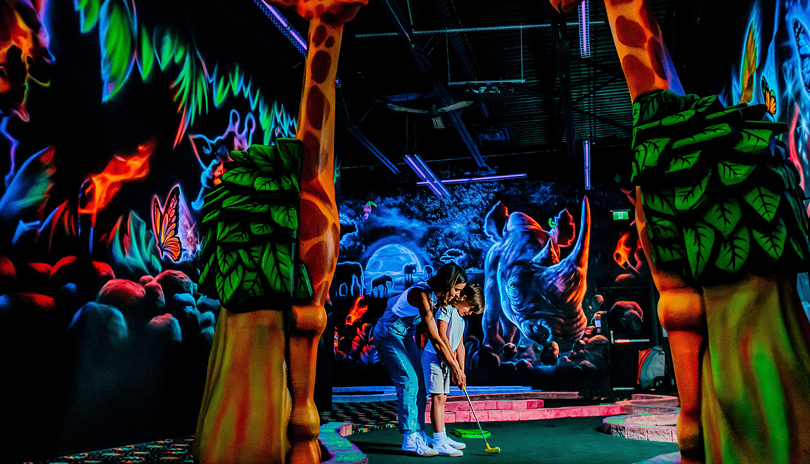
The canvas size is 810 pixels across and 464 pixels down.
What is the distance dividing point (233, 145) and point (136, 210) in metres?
1.43

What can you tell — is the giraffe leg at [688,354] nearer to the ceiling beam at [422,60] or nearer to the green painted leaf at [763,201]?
the green painted leaf at [763,201]

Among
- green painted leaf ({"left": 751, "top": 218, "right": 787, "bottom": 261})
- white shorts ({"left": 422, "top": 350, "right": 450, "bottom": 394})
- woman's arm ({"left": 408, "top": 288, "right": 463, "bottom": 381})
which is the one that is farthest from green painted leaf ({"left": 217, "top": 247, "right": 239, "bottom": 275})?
white shorts ({"left": 422, "top": 350, "right": 450, "bottom": 394})

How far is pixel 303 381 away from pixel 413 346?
231cm

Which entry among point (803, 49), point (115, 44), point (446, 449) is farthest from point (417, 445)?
point (803, 49)

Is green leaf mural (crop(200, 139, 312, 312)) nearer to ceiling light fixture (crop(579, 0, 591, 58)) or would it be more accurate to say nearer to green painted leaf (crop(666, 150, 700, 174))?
green painted leaf (crop(666, 150, 700, 174))

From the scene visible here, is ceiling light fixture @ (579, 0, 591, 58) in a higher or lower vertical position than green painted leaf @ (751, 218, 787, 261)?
higher

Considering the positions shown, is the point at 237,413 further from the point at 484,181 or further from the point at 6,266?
the point at 484,181

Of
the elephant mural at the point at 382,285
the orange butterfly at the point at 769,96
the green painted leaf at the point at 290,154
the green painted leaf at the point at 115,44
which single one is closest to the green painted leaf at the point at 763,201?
the green painted leaf at the point at 290,154

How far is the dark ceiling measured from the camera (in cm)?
653

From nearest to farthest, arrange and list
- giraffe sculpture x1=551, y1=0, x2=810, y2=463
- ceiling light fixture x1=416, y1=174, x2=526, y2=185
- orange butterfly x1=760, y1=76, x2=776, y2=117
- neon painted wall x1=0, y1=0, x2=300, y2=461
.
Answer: giraffe sculpture x1=551, y1=0, x2=810, y2=463 < neon painted wall x1=0, y1=0, x2=300, y2=461 < orange butterfly x1=760, y1=76, x2=776, y2=117 < ceiling light fixture x1=416, y1=174, x2=526, y2=185

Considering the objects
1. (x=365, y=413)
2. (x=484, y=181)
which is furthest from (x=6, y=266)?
(x=484, y=181)

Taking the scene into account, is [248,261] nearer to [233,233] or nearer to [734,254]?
[233,233]

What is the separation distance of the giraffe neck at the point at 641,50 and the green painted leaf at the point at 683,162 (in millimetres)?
275

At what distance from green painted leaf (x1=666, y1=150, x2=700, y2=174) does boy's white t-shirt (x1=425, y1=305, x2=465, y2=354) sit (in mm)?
2644
